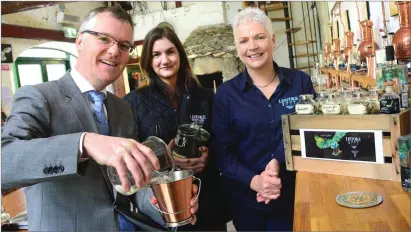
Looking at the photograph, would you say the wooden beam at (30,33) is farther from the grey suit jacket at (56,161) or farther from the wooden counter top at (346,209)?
the wooden counter top at (346,209)

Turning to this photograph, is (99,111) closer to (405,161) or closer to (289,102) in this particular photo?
(289,102)

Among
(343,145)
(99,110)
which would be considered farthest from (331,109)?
(99,110)

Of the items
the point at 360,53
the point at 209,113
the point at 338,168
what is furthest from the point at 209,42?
the point at 338,168

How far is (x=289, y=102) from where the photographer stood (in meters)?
1.47

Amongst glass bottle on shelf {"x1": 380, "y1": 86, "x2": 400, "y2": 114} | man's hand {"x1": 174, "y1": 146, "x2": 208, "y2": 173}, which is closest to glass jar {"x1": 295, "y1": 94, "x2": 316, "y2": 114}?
glass bottle on shelf {"x1": 380, "y1": 86, "x2": 400, "y2": 114}

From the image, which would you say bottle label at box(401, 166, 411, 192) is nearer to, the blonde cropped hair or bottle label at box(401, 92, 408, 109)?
bottle label at box(401, 92, 408, 109)

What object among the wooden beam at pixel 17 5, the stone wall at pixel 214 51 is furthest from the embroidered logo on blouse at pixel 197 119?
the stone wall at pixel 214 51

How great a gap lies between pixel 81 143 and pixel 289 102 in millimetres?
943

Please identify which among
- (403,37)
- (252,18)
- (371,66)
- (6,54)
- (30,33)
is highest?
(30,33)

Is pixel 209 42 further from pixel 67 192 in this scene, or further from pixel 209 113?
pixel 67 192

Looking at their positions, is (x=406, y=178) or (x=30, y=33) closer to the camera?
(x=406, y=178)

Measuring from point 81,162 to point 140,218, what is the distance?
1.44 feet

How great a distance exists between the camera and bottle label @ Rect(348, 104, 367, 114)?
3.74 feet

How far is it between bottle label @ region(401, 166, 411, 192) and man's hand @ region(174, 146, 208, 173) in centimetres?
79
